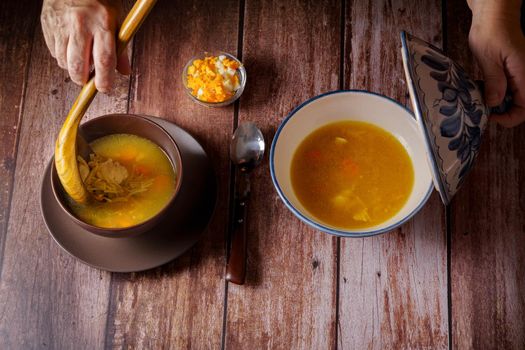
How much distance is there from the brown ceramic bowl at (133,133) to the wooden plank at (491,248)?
2.17ft

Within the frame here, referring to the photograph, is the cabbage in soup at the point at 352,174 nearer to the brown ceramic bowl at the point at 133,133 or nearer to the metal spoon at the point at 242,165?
the metal spoon at the point at 242,165

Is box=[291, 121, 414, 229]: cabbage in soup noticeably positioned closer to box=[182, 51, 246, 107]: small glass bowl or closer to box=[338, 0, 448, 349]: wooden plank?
box=[338, 0, 448, 349]: wooden plank

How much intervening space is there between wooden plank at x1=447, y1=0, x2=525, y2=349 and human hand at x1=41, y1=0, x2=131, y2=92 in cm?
84

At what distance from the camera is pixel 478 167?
1.31 metres

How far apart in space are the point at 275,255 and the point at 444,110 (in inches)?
20.0

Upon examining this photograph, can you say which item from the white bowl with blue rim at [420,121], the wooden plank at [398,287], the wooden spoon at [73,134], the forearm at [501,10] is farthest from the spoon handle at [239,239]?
the forearm at [501,10]

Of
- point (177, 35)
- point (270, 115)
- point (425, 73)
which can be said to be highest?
point (425, 73)

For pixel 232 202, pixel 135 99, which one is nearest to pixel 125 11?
pixel 135 99

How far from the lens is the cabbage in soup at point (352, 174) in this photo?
1.19 metres

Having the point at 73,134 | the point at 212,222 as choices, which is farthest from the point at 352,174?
the point at 73,134

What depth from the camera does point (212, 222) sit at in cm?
129

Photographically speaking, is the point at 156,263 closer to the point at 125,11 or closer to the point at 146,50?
the point at 146,50

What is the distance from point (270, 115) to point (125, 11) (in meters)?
0.48

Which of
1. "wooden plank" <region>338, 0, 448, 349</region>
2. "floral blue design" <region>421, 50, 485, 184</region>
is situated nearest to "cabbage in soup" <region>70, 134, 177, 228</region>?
Answer: "wooden plank" <region>338, 0, 448, 349</region>
